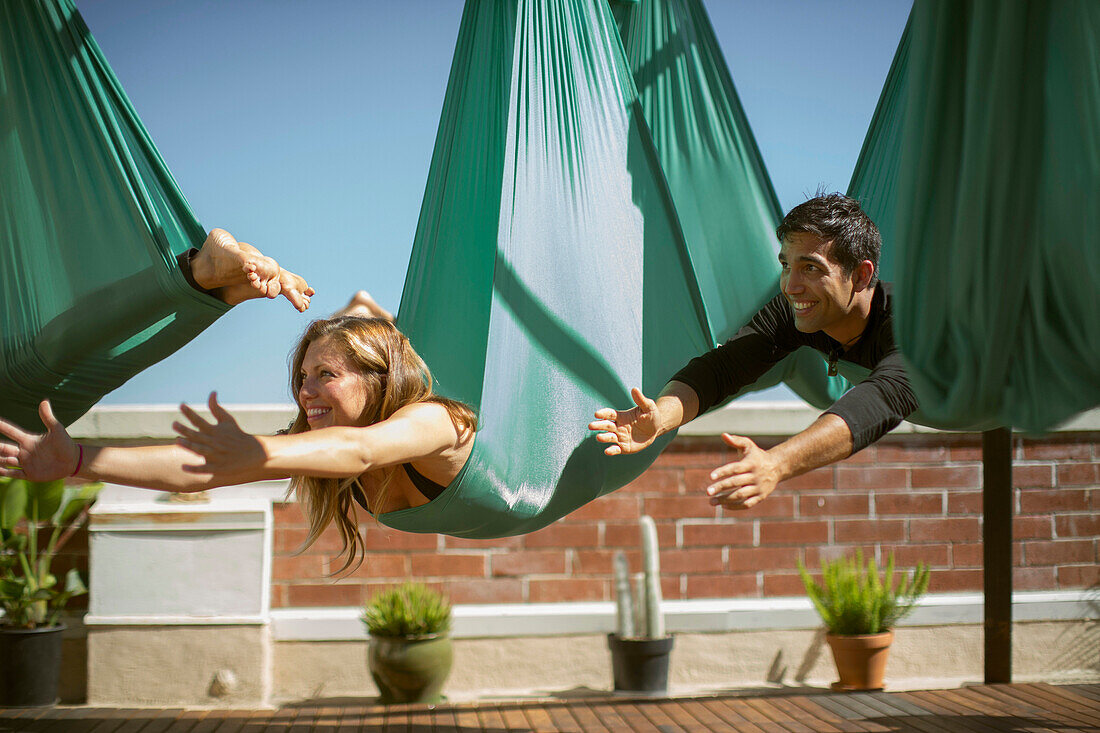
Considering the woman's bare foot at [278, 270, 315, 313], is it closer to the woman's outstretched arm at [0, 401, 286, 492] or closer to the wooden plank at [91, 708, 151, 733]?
the woman's outstretched arm at [0, 401, 286, 492]

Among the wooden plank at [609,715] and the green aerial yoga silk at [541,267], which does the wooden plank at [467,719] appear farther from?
the green aerial yoga silk at [541,267]

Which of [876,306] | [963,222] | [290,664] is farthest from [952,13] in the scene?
[290,664]

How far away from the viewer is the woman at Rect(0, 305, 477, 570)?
1.15 meters

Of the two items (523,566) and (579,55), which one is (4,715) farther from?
(579,55)

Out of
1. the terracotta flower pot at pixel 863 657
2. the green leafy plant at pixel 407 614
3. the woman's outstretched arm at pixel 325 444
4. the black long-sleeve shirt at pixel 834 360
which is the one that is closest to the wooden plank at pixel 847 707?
the terracotta flower pot at pixel 863 657

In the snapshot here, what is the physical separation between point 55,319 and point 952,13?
1.75 metres

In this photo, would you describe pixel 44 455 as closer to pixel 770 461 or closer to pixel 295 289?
pixel 295 289

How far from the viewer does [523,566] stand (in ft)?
12.6

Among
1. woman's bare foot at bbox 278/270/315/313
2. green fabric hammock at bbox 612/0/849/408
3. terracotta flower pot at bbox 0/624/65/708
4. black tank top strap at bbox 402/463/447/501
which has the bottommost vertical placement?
terracotta flower pot at bbox 0/624/65/708

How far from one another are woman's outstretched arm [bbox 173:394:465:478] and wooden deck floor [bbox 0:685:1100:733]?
1.99m

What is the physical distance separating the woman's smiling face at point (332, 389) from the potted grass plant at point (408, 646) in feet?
7.00

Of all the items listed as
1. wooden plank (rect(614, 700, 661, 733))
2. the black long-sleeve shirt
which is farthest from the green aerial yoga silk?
wooden plank (rect(614, 700, 661, 733))

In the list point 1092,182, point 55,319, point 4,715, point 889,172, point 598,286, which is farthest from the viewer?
point 4,715

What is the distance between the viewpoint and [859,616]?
3.76 metres
